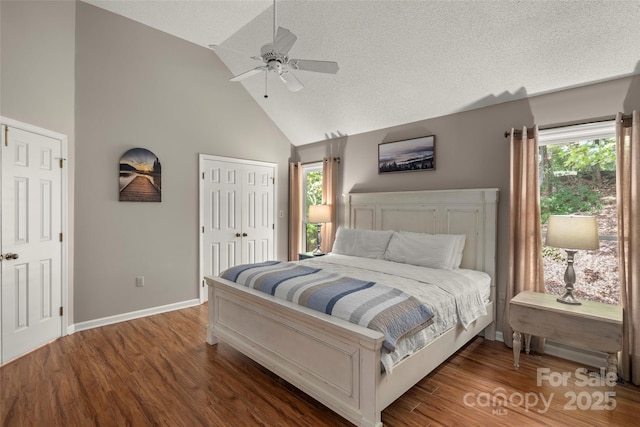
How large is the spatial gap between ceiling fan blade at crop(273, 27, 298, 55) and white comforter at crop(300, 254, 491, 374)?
1.91 meters

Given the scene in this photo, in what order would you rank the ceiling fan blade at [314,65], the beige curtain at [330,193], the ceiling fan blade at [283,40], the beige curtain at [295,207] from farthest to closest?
the beige curtain at [295,207] → the beige curtain at [330,193] → the ceiling fan blade at [314,65] → the ceiling fan blade at [283,40]

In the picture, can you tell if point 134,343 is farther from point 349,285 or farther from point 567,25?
point 567,25

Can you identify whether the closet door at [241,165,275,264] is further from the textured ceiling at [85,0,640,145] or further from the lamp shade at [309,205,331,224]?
the textured ceiling at [85,0,640,145]

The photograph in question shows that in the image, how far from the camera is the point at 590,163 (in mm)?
2910

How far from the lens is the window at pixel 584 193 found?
2.81 metres

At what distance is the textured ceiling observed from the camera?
8.04ft

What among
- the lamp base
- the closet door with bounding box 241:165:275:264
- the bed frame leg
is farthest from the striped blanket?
the closet door with bounding box 241:165:275:264

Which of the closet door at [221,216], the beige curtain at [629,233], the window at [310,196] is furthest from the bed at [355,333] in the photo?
the window at [310,196]

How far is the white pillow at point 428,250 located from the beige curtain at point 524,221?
493 mm

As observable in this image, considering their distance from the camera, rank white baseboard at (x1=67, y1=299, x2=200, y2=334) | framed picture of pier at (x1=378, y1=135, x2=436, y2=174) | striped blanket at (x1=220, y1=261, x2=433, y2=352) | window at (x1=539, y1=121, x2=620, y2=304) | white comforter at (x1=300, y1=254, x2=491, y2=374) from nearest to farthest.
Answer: striped blanket at (x1=220, y1=261, x2=433, y2=352) → white comforter at (x1=300, y1=254, x2=491, y2=374) → window at (x1=539, y1=121, x2=620, y2=304) → white baseboard at (x1=67, y1=299, x2=200, y2=334) → framed picture of pier at (x1=378, y1=135, x2=436, y2=174)

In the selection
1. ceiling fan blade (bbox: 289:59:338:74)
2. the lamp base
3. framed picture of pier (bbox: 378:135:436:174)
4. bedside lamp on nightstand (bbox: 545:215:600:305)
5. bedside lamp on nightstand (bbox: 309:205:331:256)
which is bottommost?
the lamp base

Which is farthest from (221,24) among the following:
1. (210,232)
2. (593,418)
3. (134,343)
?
(593,418)

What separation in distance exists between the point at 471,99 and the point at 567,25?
1015mm

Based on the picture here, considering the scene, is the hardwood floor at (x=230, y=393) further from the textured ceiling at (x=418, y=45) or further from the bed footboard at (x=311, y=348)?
the textured ceiling at (x=418, y=45)
